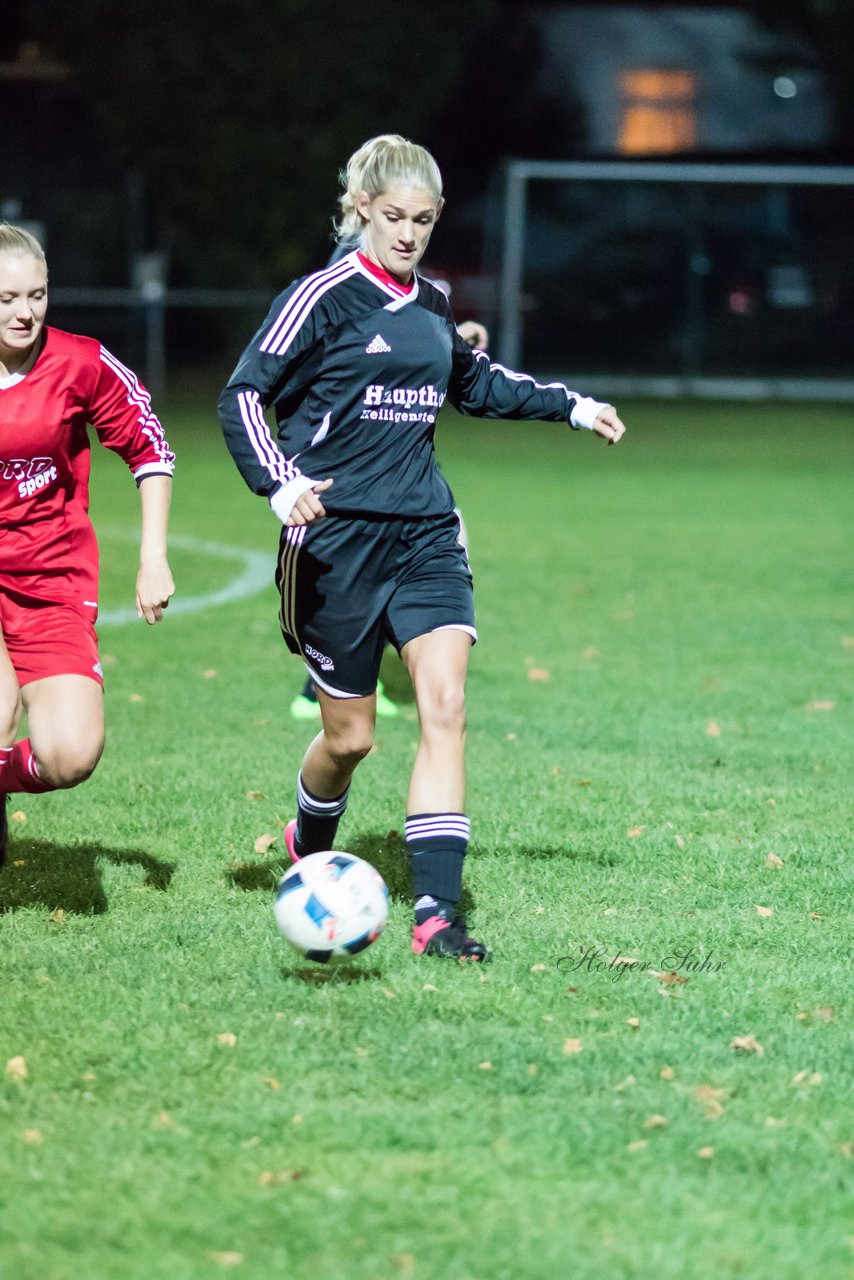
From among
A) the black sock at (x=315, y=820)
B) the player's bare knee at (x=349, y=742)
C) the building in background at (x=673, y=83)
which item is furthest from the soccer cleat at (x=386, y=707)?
the building in background at (x=673, y=83)

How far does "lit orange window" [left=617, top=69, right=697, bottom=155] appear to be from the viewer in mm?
35406

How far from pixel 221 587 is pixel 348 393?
6.59 metres

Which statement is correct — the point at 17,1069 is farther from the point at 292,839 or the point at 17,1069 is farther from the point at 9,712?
the point at 292,839

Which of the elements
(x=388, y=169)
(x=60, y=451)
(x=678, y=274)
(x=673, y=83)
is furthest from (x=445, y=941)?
(x=673, y=83)

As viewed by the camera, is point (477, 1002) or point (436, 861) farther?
point (436, 861)

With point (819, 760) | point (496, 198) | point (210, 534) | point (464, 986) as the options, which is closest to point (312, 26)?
point (496, 198)

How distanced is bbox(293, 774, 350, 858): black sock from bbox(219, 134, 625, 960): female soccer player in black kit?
1.12 feet

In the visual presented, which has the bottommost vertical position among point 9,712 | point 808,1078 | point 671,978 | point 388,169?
point 671,978

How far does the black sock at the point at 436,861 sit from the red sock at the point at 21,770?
1.00m

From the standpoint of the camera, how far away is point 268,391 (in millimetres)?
4688

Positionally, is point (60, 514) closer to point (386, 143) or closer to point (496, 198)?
point (386, 143)

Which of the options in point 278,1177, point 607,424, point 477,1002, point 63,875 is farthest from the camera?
point 63,875
